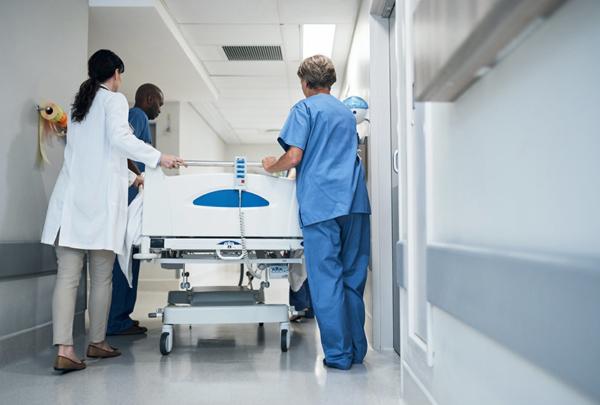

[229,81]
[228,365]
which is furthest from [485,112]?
[229,81]

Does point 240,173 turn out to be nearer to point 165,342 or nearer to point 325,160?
point 325,160

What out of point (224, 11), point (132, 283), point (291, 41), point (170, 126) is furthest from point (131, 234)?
point (170, 126)

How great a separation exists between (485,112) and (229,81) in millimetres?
5557

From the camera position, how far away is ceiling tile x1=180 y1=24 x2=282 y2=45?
4512mm

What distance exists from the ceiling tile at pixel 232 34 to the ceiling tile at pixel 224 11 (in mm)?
104

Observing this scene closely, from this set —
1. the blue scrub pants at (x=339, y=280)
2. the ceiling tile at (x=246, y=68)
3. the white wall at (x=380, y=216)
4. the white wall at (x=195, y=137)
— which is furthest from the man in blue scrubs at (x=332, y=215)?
the white wall at (x=195, y=137)

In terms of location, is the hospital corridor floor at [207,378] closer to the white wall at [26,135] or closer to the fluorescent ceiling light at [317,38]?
the white wall at [26,135]

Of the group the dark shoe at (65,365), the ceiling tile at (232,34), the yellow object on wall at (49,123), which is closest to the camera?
the dark shoe at (65,365)

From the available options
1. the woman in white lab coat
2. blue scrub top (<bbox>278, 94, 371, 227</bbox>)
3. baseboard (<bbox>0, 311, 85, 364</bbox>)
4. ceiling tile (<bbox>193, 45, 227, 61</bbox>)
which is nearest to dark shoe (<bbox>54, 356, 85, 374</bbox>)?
the woman in white lab coat

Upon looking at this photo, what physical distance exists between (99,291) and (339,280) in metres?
1.17

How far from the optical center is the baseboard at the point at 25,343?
243 cm

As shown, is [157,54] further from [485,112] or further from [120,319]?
[485,112]

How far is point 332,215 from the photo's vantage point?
7.73 feet

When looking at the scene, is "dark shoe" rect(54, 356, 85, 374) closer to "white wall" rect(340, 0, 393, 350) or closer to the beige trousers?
the beige trousers
